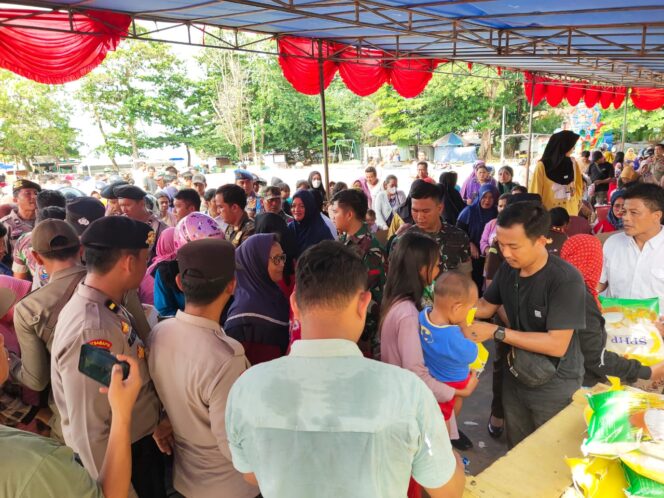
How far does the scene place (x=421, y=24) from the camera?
20.9 feet

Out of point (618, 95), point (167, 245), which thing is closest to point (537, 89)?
point (618, 95)

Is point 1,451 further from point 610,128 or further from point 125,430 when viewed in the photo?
point 610,128

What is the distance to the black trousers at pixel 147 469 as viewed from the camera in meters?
1.74

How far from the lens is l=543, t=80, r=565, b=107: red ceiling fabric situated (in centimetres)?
1446

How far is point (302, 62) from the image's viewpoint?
7207 millimetres

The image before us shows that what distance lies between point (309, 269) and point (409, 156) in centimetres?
3629

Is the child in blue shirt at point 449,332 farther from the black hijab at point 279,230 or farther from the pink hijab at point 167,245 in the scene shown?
the pink hijab at point 167,245

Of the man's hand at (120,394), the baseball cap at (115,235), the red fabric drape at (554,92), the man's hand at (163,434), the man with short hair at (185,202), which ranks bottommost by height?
the man's hand at (163,434)

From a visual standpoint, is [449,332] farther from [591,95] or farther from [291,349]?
[591,95]

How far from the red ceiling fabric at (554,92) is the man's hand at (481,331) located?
1487 cm

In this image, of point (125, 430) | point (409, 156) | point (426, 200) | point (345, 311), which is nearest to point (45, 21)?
point (426, 200)

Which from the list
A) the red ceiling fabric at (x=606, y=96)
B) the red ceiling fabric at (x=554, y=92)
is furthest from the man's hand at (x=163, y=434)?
the red ceiling fabric at (x=606, y=96)

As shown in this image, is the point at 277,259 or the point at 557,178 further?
the point at 557,178

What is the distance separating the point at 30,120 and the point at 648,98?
95.7ft
